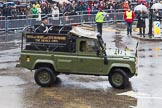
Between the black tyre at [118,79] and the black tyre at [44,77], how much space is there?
80.9 inches

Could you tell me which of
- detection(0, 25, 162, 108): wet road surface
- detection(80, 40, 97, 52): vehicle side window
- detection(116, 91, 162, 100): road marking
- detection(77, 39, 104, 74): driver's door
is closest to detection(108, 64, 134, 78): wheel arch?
detection(77, 39, 104, 74): driver's door

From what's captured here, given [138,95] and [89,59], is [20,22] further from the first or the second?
[138,95]

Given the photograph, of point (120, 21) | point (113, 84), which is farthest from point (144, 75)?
point (120, 21)

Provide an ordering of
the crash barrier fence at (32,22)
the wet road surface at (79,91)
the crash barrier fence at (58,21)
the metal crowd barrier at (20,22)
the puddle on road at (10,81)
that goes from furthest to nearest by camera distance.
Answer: the crash barrier fence at (58,21) → the crash barrier fence at (32,22) → the metal crowd barrier at (20,22) → the puddle on road at (10,81) → the wet road surface at (79,91)

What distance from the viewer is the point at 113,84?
16469 mm

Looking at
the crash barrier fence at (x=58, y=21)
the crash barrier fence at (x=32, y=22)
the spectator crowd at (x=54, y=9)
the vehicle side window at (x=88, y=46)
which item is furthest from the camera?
the spectator crowd at (x=54, y=9)

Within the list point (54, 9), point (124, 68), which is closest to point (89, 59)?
point (124, 68)

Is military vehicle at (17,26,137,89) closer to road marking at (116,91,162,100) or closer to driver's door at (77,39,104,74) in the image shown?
driver's door at (77,39,104,74)

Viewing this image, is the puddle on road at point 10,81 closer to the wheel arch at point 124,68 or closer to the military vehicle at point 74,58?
the military vehicle at point 74,58

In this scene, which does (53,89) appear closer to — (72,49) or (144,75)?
(72,49)

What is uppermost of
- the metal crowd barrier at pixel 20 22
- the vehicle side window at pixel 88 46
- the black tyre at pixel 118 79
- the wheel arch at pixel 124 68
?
the metal crowd barrier at pixel 20 22

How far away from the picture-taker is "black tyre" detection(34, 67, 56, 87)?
54.4 ft

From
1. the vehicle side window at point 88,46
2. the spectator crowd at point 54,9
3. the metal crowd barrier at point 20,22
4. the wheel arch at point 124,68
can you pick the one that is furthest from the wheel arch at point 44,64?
the spectator crowd at point 54,9

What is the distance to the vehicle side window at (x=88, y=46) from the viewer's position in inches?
647
